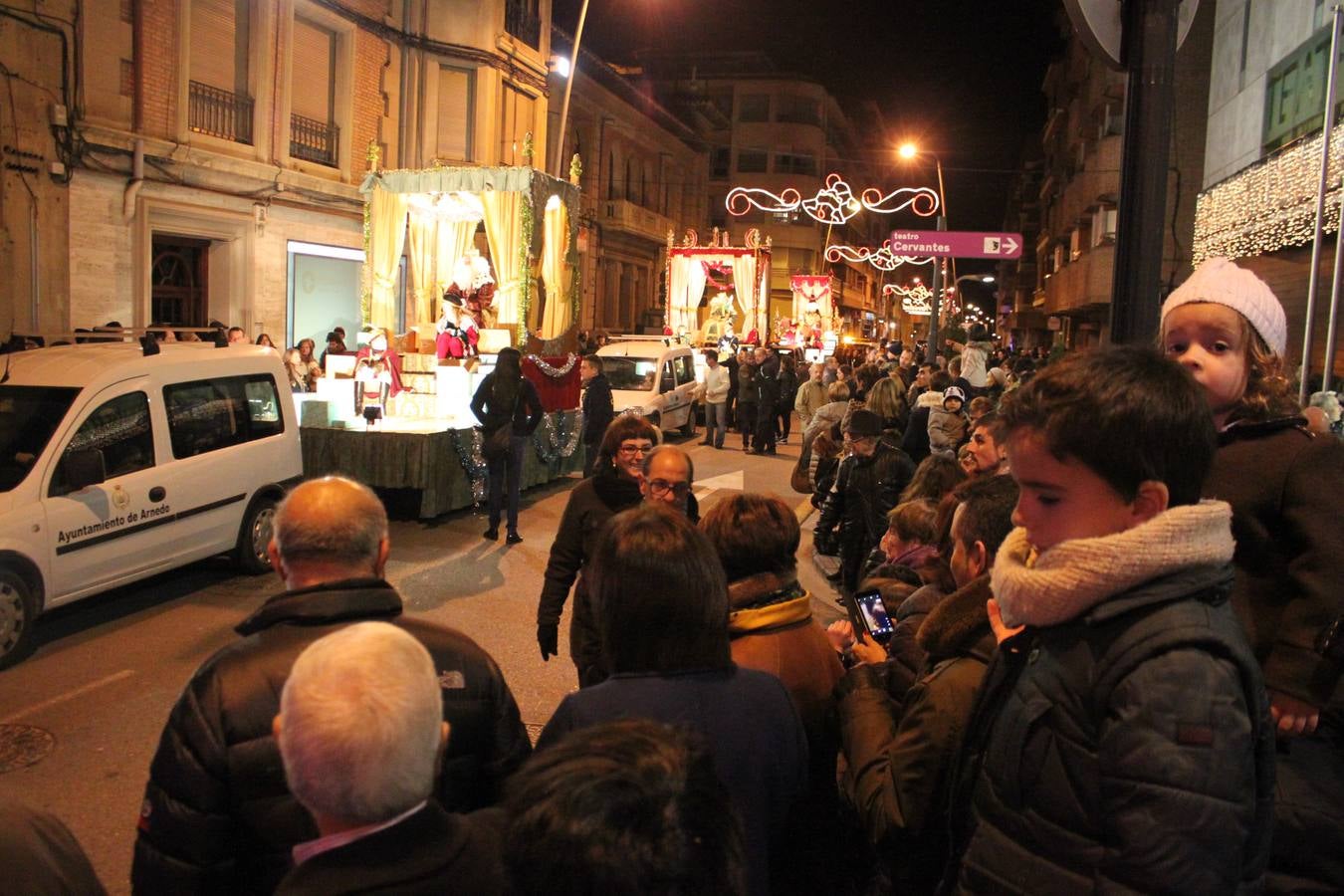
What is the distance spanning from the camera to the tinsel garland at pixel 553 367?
50.0ft

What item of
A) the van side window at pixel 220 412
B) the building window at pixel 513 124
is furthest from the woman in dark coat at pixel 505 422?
the building window at pixel 513 124

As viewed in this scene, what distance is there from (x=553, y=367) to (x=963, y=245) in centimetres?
712

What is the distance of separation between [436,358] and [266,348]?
6.12 metres

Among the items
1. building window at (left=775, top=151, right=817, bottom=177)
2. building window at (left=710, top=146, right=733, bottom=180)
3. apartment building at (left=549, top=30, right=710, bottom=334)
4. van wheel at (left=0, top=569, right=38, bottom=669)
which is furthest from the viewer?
building window at (left=710, top=146, right=733, bottom=180)

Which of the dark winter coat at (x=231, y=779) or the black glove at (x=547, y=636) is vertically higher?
the dark winter coat at (x=231, y=779)

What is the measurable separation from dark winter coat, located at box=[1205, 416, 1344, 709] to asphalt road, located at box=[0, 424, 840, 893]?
348 centimetres

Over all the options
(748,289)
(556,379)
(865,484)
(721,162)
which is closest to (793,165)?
(721,162)

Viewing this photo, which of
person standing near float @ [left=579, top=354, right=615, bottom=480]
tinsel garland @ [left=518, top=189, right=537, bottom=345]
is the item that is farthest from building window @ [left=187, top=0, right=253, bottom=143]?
person standing near float @ [left=579, top=354, right=615, bottom=480]

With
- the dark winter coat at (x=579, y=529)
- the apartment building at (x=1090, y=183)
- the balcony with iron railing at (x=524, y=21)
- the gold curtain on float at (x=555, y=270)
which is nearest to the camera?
the dark winter coat at (x=579, y=529)

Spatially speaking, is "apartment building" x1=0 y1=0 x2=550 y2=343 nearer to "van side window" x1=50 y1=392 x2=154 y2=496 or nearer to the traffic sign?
"van side window" x1=50 y1=392 x2=154 y2=496

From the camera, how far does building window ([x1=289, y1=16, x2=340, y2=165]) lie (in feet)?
66.8

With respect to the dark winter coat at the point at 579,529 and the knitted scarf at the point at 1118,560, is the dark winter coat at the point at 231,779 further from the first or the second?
the dark winter coat at the point at 579,529

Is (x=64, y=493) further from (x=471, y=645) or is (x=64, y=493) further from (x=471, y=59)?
(x=471, y=59)

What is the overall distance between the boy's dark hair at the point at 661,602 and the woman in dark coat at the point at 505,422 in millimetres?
8581
